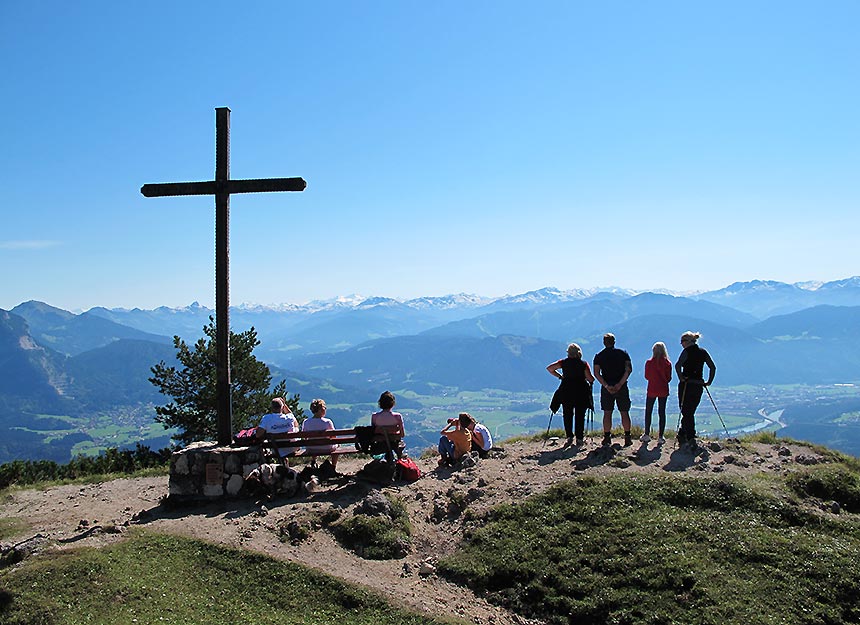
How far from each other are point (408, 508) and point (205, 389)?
17.4 meters

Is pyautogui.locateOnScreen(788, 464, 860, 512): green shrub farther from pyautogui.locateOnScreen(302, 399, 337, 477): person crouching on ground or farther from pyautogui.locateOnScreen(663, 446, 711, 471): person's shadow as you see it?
pyautogui.locateOnScreen(302, 399, 337, 477): person crouching on ground

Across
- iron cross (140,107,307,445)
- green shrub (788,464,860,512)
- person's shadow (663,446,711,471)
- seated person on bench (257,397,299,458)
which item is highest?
iron cross (140,107,307,445)

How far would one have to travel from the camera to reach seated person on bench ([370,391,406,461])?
500 inches

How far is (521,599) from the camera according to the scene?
852cm

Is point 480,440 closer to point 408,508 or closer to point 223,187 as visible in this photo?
point 408,508

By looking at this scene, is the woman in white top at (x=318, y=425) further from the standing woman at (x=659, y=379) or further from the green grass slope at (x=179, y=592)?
the standing woman at (x=659, y=379)

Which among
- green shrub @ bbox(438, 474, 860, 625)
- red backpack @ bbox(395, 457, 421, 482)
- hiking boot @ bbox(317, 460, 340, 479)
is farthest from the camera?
hiking boot @ bbox(317, 460, 340, 479)

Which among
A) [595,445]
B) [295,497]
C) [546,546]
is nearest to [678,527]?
[546,546]

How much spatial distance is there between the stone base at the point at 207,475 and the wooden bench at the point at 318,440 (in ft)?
2.32

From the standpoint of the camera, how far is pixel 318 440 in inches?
502

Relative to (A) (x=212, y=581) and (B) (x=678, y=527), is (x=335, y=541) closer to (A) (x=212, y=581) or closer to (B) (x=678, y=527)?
(A) (x=212, y=581)

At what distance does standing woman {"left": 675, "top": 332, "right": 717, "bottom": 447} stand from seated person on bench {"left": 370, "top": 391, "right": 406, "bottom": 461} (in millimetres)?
6331

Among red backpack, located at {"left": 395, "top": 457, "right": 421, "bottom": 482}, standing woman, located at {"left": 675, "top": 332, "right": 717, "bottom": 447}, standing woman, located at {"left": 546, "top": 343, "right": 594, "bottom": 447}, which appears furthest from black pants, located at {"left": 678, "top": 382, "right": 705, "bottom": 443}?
red backpack, located at {"left": 395, "top": 457, "right": 421, "bottom": 482}

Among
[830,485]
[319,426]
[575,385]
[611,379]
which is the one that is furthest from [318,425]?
[830,485]
